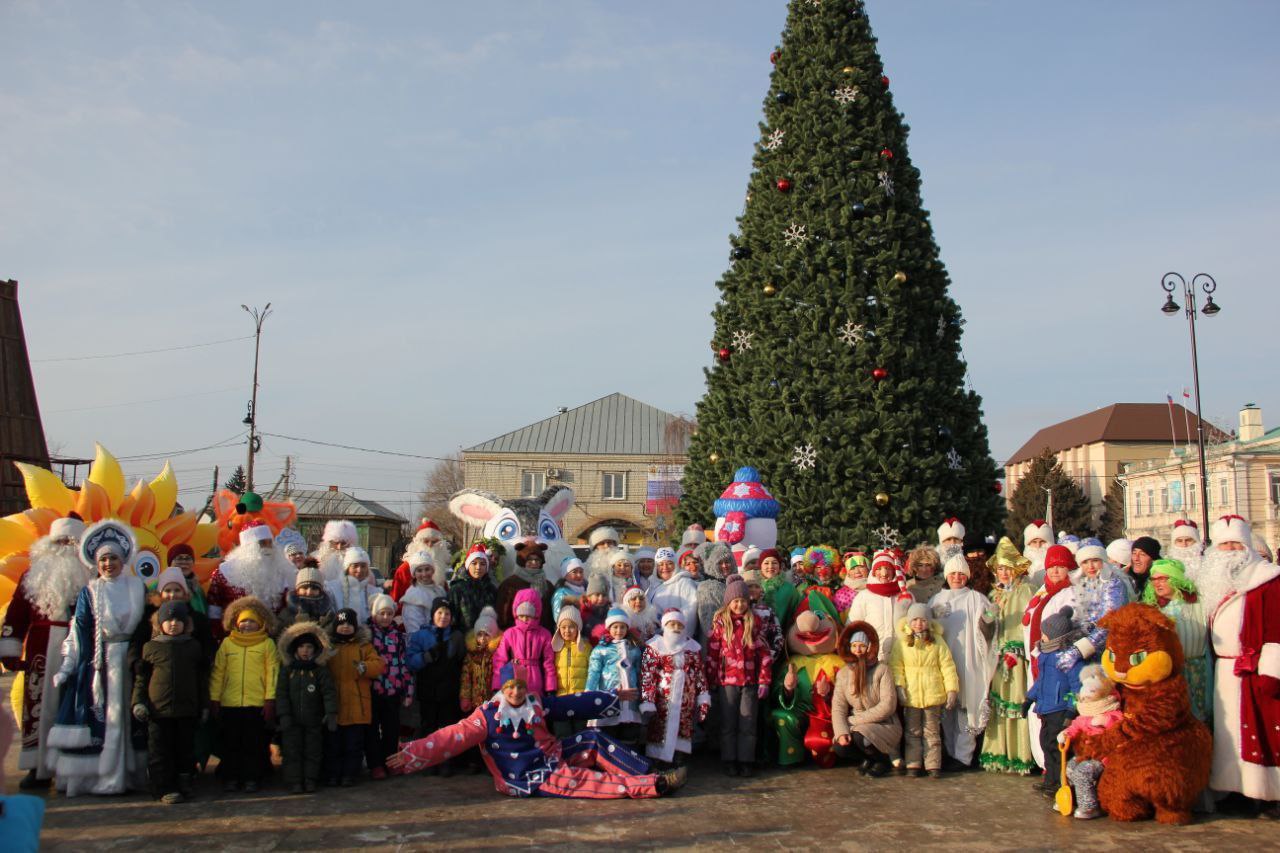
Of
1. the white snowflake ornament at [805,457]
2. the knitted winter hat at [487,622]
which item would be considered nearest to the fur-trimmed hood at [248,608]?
the knitted winter hat at [487,622]

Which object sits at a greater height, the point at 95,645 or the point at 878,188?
the point at 878,188

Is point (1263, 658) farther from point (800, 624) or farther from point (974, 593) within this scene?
point (800, 624)

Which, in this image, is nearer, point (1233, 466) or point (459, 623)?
point (459, 623)

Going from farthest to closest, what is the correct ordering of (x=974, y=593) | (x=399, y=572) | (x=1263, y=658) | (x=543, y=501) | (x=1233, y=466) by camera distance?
(x=1233, y=466)
(x=543, y=501)
(x=399, y=572)
(x=974, y=593)
(x=1263, y=658)

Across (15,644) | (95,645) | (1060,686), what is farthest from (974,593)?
(15,644)

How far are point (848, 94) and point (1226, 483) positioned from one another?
149ft

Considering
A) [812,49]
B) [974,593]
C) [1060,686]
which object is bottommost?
[1060,686]

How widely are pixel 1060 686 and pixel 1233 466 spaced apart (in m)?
48.5

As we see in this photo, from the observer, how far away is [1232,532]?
262 inches

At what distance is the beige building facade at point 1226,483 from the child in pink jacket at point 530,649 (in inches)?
1610

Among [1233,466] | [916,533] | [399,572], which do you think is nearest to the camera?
[399,572]

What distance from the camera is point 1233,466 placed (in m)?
48.2

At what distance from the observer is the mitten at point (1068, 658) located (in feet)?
22.0

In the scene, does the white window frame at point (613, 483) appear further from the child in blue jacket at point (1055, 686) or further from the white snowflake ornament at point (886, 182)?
the child in blue jacket at point (1055, 686)
